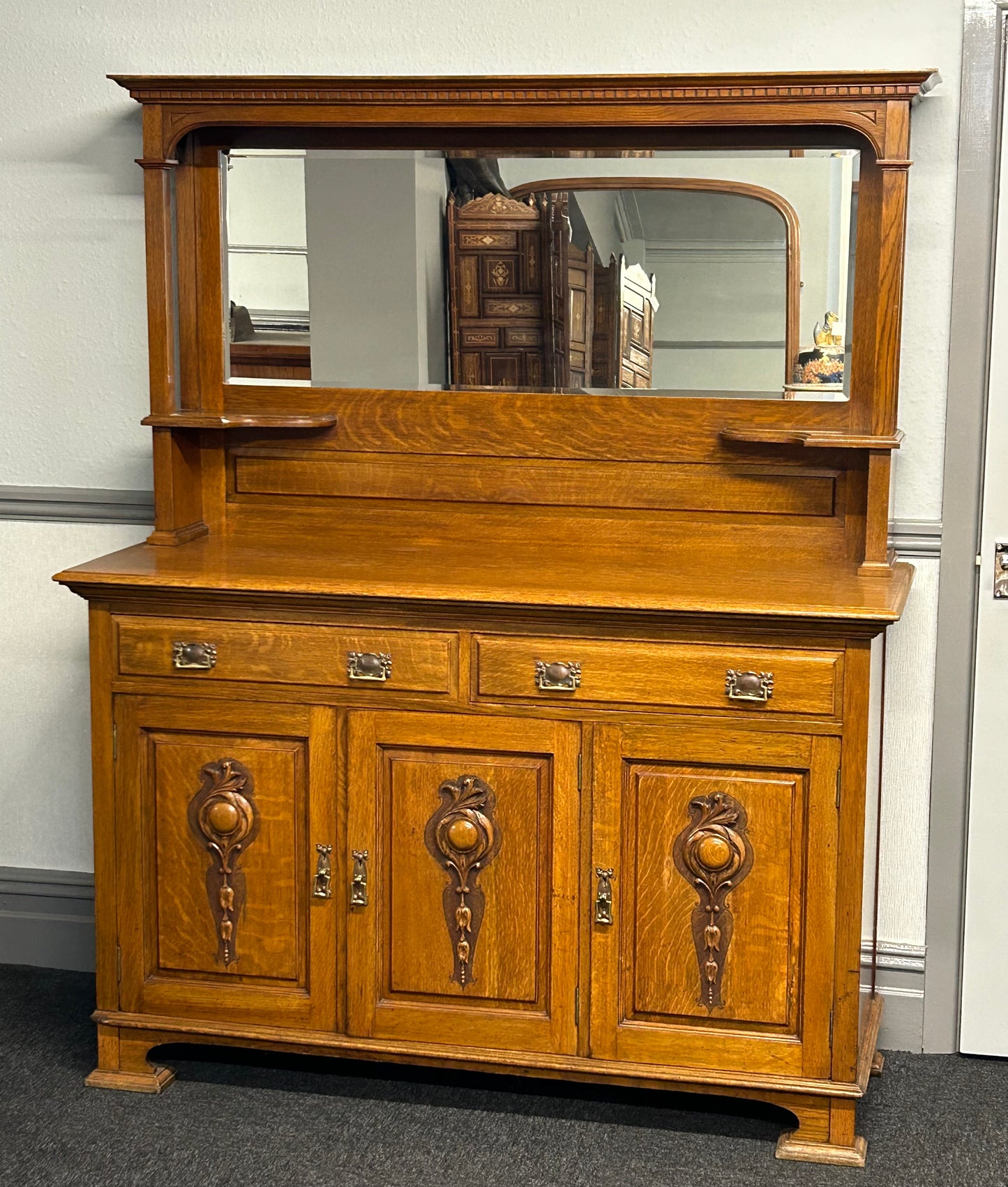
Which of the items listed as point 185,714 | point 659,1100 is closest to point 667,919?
point 659,1100

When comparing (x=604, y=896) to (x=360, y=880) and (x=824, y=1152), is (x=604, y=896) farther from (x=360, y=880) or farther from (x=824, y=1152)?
(x=824, y=1152)

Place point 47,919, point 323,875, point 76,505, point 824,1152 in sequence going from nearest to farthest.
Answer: point 824,1152 < point 323,875 < point 76,505 < point 47,919

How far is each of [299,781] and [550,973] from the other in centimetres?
59

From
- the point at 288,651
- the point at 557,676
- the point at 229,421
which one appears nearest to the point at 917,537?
the point at 557,676

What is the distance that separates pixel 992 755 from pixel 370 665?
132cm

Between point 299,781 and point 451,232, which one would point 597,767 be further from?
point 451,232

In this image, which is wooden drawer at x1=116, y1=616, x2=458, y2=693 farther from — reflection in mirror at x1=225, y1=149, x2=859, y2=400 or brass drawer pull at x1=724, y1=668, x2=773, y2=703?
reflection in mirror at x1=225, y1=149, x2=859, y2=400

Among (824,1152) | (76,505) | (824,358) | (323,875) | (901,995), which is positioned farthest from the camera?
(76,505)

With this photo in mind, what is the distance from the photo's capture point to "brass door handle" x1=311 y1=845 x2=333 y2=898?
108 inches

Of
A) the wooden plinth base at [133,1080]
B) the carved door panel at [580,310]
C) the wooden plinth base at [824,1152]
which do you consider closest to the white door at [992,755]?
the wooden plinth base at [824,1152]

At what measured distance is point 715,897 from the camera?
8.59 feet

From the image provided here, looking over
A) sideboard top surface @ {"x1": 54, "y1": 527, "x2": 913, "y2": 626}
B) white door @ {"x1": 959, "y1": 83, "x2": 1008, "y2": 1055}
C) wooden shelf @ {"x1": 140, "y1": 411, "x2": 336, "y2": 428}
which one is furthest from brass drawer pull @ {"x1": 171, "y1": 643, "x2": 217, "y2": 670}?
white door @ {"x1": 959, "y1": 83, "x2": 1008, "y2": 1055}

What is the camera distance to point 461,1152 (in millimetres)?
2658

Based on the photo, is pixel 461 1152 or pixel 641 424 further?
pixel 641 424
